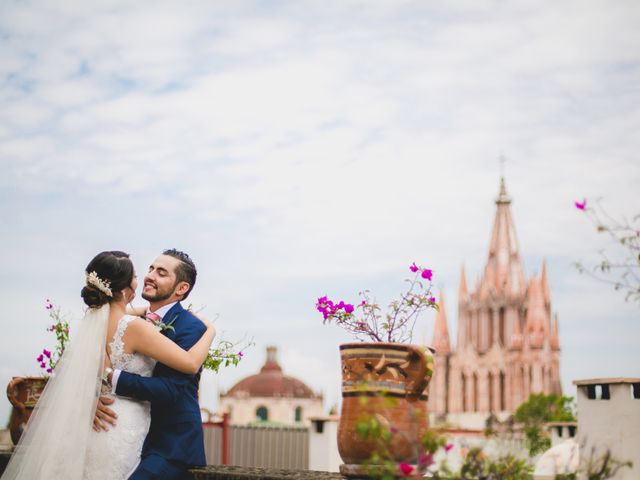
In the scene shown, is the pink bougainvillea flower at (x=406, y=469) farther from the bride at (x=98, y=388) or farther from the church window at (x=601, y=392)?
the church window at (x=601, y=392)

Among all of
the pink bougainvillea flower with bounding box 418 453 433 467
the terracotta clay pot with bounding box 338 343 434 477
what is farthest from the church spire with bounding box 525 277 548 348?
the pink bougainvillea flower with bounding box 418 453 433 467

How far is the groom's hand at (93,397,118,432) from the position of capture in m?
3.88

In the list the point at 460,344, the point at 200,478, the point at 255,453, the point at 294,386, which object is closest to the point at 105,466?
the point at 200,478

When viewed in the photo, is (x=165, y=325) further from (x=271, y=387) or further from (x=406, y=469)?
(x=271, y=387)

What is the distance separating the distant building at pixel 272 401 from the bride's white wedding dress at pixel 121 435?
95.5 m

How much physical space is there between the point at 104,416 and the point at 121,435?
124 millimetres

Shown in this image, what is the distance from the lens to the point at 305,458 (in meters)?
26.1

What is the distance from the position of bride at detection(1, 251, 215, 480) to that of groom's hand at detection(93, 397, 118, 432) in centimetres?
3

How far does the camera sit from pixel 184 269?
4.14 metres

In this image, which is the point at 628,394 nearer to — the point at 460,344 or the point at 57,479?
the point at 57,479

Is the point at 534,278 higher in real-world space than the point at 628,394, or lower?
higher

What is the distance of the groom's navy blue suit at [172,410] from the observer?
3.79 meters

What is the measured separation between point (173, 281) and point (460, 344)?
86968 millimetres

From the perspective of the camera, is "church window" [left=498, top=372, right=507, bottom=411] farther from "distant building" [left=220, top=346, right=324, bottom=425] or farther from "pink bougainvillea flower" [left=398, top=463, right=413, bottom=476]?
"pink bougainvillea flower" [left=398, top=463, right=413, bottom=476]
